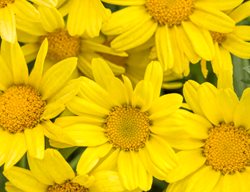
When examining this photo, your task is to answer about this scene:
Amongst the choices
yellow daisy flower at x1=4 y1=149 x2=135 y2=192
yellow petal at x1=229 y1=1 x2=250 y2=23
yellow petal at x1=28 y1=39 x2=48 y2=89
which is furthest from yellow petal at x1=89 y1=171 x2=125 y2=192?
yellow petal at x1=229 y1=1 x2=250 y2=23

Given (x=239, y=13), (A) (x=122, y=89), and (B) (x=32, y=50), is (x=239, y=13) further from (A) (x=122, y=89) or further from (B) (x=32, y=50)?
(B) (x=32, y=50)

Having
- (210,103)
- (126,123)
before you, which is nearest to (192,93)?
(210,103)

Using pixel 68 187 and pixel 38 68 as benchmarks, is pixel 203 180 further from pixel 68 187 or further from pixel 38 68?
pixel 38 68

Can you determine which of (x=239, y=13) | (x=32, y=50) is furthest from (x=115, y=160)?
(x=239, y=13)

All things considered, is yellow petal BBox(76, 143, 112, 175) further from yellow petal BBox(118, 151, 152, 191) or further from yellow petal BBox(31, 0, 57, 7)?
yellow petal BBox(31, 0, 57, 7)

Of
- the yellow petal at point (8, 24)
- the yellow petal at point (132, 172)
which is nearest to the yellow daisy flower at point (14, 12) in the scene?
the yellow petal at point (8, 24)
